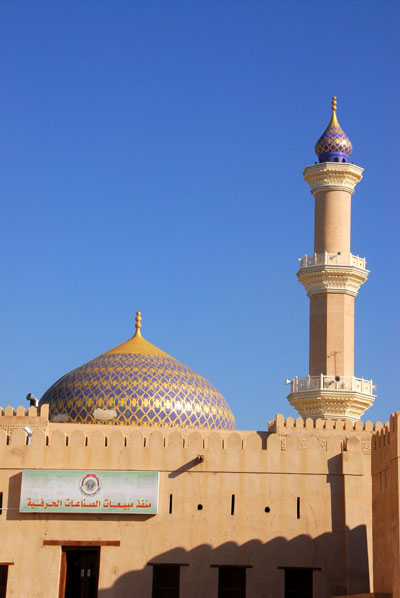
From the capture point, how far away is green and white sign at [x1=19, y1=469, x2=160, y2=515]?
18.8 metres

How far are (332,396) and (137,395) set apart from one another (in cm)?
511

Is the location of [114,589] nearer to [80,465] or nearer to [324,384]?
[80,465]

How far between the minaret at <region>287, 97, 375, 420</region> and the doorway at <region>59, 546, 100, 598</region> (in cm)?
915

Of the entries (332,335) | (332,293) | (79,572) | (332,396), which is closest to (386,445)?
(79,572)

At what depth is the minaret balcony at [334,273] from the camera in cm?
2720

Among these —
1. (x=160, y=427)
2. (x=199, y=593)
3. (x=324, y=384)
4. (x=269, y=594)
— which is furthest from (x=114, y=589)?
(x=324, y=384)

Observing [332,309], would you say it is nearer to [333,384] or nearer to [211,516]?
[333,384]

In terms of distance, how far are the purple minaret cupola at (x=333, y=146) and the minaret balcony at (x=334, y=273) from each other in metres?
2.60

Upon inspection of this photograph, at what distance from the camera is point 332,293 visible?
27.4 metres

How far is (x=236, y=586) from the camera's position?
60.7 ft

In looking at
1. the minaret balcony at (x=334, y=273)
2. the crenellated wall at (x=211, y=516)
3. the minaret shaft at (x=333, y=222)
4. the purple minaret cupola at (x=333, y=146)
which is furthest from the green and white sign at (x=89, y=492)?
the purple minaret cupola at (x=333, y=146)

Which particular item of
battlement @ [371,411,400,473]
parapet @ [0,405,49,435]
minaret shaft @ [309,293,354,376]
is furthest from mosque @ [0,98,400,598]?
minaret shaft @ [309,293,354,376]

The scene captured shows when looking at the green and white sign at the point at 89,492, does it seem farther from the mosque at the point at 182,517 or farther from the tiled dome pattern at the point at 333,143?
the tiled dome pattern at the point at 333,143

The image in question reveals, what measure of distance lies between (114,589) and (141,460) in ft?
7.08
